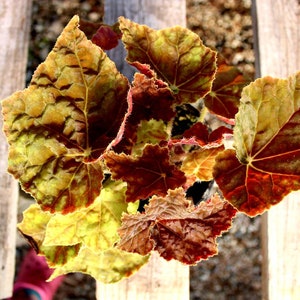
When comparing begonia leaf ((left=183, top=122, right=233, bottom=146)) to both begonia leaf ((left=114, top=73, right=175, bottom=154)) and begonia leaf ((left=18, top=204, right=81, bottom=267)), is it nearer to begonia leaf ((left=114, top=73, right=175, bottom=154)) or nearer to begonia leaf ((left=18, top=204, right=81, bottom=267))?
begonia leaf ((left=114, top=73, right=175, bottom=154))

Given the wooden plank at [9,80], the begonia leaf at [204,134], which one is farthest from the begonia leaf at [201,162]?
the wooden plank at [9,80]

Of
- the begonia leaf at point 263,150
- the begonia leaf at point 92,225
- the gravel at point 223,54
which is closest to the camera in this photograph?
the begonia leaf at point 263,150

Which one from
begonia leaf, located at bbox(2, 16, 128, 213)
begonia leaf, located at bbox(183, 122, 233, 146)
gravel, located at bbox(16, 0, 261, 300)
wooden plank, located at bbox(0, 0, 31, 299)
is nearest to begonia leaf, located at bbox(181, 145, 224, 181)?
begonia leaf, located at bbox(183, 122, 233, 146)

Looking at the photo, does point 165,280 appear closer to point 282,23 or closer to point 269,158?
point 269,158

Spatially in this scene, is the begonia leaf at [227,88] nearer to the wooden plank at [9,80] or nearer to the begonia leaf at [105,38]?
the begonia leaf at [105,38]

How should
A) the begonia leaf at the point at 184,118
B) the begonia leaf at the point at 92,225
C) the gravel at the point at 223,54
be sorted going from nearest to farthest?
the begonia leaf at the point at 92,225 → the begonia leaf at the point at 184,118 → the gravel at the point at 223,54
